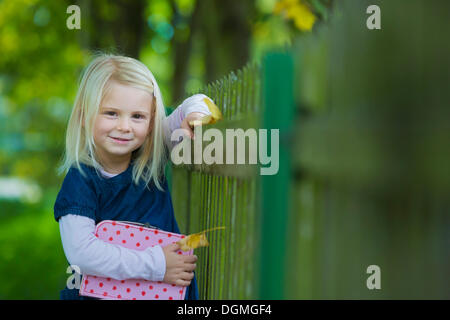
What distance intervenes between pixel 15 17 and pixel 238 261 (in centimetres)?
1160

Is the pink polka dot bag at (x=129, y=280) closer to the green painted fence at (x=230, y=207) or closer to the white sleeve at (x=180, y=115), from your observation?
the green painted fence at (x=230, y=207)

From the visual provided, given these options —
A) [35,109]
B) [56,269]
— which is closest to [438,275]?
[56,269]

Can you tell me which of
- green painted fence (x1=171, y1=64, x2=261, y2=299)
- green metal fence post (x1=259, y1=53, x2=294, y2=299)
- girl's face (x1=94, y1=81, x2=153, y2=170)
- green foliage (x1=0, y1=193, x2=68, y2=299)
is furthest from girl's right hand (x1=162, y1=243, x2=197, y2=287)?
green foliage (x1=0, y1=193, x2=68, y2=299)

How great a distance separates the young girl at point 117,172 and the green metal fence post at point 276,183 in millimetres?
857

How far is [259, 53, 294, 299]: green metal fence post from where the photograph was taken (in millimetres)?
1512

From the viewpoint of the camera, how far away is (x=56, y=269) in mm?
7672

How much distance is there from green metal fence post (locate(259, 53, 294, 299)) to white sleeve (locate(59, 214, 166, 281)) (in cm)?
83

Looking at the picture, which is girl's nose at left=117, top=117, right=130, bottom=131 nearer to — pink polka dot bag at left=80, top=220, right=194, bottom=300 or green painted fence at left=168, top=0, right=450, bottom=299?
pink polka dot bag at left=80, top=220, right=194, bottom=300

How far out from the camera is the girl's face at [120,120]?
2.46 m

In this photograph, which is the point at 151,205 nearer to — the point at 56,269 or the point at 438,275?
the point at 438,275

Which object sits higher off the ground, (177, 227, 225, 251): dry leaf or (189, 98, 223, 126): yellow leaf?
(189, 98, 223, 126): yellow leaf

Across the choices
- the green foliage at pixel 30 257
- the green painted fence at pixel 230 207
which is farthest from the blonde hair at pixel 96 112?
the green foliage at pixel 30 257

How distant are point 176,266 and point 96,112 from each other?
727 millimetres

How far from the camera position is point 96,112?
8.07 ft
